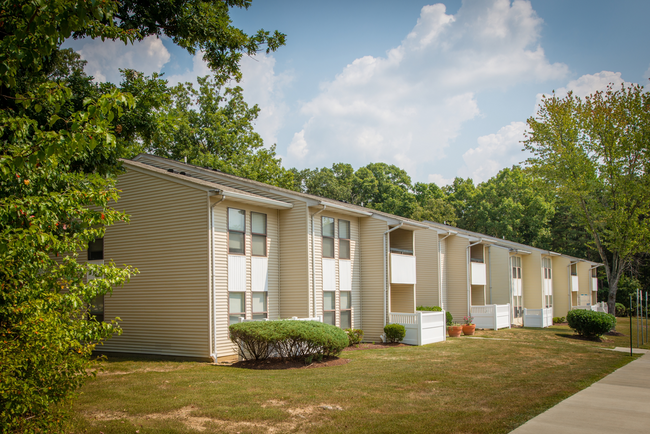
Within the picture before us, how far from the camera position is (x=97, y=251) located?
1809cm

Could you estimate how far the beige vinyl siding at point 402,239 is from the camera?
2460 cm

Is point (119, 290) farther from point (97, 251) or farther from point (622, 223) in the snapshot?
point (622, 223)

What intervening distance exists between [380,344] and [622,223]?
62.1 ft

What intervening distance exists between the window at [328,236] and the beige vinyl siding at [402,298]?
5.30 m

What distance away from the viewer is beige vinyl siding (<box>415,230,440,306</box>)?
84.8 feet

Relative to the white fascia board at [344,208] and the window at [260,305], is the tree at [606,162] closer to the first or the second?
the white fascia board at [344,208]

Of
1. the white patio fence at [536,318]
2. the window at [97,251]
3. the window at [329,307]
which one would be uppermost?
the window at [97,251]

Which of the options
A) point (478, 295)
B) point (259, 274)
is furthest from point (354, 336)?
point (478, 295)

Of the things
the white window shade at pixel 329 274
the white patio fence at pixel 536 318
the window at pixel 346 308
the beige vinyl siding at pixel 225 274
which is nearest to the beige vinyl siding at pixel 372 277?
the window at pixel 346 308

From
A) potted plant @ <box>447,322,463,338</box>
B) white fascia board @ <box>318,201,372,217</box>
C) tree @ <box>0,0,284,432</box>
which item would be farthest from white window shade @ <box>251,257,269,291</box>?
potted plant @ <box>447,322,463,338</box>

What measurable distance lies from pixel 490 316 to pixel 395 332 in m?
11.2

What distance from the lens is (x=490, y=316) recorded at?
1139 inches

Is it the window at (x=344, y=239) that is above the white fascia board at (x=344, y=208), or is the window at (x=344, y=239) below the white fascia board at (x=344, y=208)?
below

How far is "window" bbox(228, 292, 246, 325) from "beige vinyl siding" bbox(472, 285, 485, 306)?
1979 centimetres
